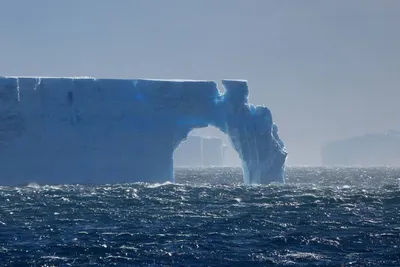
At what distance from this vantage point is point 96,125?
2953 cm

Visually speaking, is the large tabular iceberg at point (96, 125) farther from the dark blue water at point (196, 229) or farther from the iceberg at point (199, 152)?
the iceberg at point (199, 152)

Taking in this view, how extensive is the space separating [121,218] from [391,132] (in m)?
98.1

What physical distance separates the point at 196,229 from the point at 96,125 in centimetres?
1407

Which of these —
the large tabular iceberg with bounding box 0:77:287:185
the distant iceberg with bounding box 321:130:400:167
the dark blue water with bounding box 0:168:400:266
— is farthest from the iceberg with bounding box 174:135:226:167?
the dark blue water with bounding box 0:168:400:266

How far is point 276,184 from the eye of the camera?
32.2 meters

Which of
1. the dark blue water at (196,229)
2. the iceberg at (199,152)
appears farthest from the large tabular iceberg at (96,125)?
the iceberg at (199,152)

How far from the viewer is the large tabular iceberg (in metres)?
28.6

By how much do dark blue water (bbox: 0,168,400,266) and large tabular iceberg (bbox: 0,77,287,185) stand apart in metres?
3.13

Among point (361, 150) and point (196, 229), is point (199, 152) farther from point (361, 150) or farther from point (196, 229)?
point (196, 229)

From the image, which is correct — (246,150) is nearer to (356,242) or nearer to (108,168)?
(108,168)

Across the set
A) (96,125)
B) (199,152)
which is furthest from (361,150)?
(96,125)

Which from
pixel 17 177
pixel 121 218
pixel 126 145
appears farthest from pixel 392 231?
pixel 17 177

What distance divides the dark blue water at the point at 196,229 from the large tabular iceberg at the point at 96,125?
3.13 meters

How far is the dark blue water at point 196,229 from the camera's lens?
1305 cm
